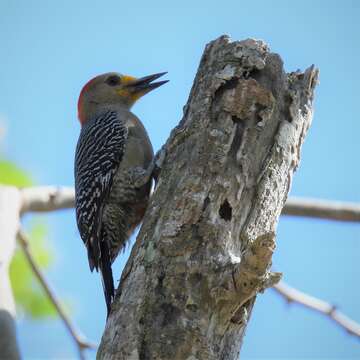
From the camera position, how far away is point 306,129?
4.34 meters

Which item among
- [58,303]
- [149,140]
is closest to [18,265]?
[58,303]

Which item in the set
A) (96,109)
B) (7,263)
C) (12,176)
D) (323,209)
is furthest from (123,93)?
(7,263)

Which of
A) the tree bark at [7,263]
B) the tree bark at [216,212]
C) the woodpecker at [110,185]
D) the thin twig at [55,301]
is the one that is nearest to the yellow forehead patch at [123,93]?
the woodpecker at [110,185]

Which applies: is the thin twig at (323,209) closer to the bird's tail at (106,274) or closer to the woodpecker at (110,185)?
the woodpecker at (110,185)

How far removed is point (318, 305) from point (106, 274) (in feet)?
7.07

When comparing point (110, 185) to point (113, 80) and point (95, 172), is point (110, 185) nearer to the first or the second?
point (95, 172)

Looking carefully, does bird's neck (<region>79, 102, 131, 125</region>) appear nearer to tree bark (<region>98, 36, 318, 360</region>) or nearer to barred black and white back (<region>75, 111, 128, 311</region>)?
barred black and white back (<region>75, 111, 128, 311</region>)

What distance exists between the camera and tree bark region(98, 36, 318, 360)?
3400mm

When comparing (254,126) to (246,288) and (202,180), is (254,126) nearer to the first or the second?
(202,180)

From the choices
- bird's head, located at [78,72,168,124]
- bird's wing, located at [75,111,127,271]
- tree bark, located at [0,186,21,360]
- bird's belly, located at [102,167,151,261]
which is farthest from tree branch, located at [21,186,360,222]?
bird's head, located at [78,72,168,124]

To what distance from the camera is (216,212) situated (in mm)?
3793

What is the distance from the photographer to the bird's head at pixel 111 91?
276 inches

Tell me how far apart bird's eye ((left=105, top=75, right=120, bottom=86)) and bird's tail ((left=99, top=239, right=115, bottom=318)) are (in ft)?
7.42

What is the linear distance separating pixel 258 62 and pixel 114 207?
2.00 m
